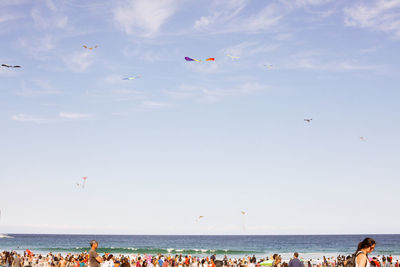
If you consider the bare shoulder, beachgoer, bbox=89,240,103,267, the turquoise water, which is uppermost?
the bare shoulder

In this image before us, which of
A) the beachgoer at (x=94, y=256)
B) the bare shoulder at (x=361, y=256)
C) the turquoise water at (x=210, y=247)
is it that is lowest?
the turquoise water at (x=210, y=247)

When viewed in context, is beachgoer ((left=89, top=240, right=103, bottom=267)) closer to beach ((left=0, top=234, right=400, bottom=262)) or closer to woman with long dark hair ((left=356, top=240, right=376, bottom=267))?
woman with long dark hair ((left=356, top=240, right=376, bottom=267))

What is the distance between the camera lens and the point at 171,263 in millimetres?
31062

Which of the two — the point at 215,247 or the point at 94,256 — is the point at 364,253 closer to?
the point at 94,256

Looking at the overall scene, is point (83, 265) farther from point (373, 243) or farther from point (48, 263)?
point (373, 243)

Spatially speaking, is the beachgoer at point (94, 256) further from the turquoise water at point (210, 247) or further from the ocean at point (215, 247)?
the turquoise water at point (210, 247)

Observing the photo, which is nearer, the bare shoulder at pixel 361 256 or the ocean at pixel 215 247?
the bare shoulder at pixel 361 256

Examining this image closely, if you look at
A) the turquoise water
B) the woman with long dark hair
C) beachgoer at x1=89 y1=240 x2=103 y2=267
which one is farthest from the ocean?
the woman with long dark hair

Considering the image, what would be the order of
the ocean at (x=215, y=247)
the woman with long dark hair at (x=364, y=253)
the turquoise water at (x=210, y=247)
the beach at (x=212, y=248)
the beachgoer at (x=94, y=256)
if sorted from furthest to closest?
the turquoise water at (x=210, y=247) → the ocean at (x=215, y=247) → the beach at (x=212, y=248) → the beachgoer at (x=94, y=256) → the woman with long dark hair at (x=364, y=253)

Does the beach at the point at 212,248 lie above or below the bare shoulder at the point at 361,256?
below

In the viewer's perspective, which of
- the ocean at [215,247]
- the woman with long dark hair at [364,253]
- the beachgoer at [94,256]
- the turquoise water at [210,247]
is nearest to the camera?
the woman with long dark hair at [364,253]

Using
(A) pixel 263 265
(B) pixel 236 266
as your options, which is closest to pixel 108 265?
(A) pixel 263 265

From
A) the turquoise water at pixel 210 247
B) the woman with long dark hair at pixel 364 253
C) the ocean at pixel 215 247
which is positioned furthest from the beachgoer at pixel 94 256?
the turquoise water at pixel 210 247

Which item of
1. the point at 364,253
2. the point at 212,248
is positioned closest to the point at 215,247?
the point at 212,248
